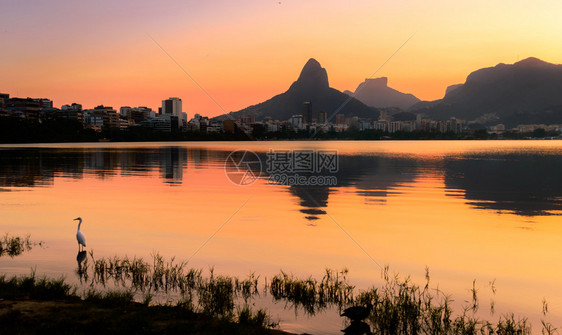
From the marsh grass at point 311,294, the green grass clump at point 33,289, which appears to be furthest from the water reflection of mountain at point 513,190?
the green grass clump at point 33,289

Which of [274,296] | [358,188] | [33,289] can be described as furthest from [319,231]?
[358,188]

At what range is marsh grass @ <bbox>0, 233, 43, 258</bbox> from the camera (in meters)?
17.9

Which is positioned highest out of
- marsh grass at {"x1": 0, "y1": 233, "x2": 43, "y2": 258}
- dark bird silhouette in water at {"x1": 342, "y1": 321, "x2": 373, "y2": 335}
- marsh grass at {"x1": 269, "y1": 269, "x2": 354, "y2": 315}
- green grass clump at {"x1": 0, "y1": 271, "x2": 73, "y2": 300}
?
green grass clump at {"x1": 0, "y1": 271, "x2": 73, "y2": 300}

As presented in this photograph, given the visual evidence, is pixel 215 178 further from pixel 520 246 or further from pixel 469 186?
pixel 520 246

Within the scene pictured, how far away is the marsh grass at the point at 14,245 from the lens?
1788 centimetres

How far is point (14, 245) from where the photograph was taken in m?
18.7

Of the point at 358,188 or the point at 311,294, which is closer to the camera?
the point at 311,294

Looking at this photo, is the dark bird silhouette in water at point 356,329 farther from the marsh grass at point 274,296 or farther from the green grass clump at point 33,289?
the green grass clump at point 33,289

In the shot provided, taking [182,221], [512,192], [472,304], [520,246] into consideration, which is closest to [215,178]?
[182,221]

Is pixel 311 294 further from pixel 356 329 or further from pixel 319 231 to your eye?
pixel 319 231

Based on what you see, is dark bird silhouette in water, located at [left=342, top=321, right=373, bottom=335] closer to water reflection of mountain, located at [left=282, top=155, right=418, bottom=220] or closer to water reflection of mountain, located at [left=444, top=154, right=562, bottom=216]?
water reflection of mountain, located at [left=282, top=155, right=418, bottom=220]

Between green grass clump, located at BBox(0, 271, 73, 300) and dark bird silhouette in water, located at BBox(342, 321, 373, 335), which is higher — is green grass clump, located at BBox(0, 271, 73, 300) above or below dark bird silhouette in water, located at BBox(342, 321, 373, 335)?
above

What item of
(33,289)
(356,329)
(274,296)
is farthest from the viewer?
(274,296)

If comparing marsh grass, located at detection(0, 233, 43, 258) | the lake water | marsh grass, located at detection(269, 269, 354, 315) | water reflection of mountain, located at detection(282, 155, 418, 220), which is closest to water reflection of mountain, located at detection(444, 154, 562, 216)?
the lake water
